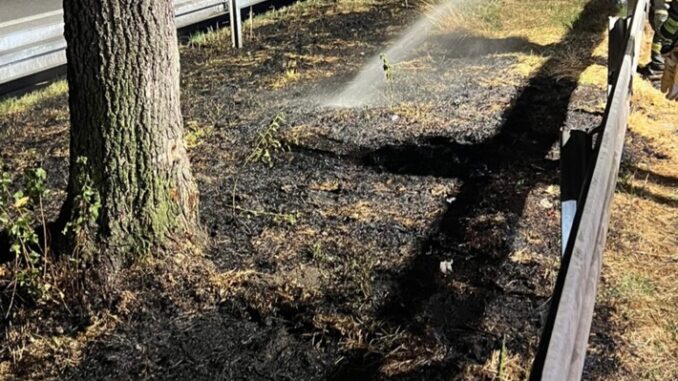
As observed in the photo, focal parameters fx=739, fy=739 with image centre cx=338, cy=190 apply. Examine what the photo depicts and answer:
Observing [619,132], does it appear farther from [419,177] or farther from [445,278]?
[419,177]

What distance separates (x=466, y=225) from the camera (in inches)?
158

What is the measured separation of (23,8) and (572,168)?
10332 millimetres

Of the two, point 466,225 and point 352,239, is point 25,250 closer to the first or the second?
point 352,239

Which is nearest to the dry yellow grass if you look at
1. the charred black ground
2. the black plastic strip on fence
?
the charred black ground

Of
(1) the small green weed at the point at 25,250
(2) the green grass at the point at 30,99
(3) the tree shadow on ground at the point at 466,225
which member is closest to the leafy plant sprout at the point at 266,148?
(3) the tree shadow on ground at the point at 466,225

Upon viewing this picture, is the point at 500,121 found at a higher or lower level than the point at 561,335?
lower

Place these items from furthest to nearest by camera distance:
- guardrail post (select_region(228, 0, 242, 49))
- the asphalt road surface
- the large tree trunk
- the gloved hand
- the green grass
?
the asphalt road surface → guardrail post (select_region(228, 0, 242, 49)) → the green grass → the gloved hand → the large tree trunk

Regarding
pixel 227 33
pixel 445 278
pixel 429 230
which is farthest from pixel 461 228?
pixel 227 33

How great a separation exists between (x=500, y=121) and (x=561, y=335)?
4021mm

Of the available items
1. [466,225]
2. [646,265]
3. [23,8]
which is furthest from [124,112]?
[23,8]

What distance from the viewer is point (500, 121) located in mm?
5637

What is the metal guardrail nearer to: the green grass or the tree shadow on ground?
the green grass

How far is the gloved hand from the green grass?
5113mm

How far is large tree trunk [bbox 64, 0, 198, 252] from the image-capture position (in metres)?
3.37
